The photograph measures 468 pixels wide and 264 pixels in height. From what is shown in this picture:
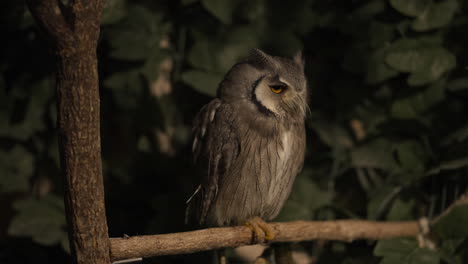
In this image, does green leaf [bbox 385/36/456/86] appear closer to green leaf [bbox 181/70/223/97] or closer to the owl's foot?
green leaf [bbox 181/70/223/97]

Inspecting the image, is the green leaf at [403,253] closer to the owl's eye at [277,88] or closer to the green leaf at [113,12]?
the owl's eye at [277,88]

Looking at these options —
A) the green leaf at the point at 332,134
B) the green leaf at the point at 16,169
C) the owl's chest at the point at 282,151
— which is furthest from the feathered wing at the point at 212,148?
the green leaf at the point at 16,169

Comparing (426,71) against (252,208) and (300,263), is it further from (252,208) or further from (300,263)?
(300,263)

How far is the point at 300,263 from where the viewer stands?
207cm

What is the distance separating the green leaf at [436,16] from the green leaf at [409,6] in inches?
1.0

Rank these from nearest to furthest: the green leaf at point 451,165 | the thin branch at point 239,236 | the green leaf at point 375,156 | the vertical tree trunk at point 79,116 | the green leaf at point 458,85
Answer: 1. the vertical tree trunk at point 79,116
2. the thin branch at point 239,236
3. the green leaf at point 451,165
4. the green leaf at point 458,85
5. the green leaf at point 375,156

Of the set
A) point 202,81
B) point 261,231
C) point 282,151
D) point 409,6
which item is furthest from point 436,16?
point 261,231

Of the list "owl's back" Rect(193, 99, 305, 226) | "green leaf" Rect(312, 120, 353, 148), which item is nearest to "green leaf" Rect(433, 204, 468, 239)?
"green leaf" Rect(312, 120, 353, 148)

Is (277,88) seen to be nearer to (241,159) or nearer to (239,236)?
(241,159)

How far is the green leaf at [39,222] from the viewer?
5.77 feet

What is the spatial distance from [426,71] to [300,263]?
3.16 feet

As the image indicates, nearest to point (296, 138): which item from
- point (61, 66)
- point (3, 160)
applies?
point (61, 66)

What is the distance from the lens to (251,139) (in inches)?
58.6

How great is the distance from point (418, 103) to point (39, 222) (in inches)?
61.7
